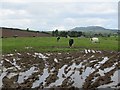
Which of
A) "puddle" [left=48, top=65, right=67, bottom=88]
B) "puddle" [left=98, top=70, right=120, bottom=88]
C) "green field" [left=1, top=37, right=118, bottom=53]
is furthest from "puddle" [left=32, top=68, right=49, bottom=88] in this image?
"green field" [left=1, top=37, right=118, bottom=53]

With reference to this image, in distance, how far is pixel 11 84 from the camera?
1727 centimetres

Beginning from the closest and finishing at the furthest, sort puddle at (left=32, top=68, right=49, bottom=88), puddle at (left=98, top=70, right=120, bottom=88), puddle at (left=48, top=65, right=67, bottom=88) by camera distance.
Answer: puddle at (left=98, top=70, right=120, bottom=88) → puddle at (left=32, top=68, right=49, bottom=88) → puddle at (left=48, top=65, right=67, bottom=88)

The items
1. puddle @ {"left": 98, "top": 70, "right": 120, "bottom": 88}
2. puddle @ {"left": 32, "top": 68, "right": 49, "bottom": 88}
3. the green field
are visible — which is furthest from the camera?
the green field

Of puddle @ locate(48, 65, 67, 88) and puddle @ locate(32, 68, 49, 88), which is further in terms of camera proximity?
puddle @ locate(48, 65, 67, 88)

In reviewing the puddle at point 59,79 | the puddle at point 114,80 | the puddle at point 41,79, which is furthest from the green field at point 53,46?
the puddle at point 114,80

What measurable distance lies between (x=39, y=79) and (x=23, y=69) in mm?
5223

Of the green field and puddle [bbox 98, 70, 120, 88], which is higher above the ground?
the green field

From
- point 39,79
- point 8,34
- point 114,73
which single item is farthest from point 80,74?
point 8,34

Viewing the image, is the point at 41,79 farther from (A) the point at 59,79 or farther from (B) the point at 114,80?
(B) the point at 114,80

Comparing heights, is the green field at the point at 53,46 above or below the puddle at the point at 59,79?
above

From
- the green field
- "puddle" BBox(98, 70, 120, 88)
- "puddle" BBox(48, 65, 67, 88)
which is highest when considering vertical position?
the green field

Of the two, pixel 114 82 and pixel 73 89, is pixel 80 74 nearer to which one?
pixel 114 82

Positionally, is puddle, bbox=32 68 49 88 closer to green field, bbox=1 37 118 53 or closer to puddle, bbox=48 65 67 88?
puddle, bbox=48 65 67 88

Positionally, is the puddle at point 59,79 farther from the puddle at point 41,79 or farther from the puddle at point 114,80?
the puddle at point 114,80
